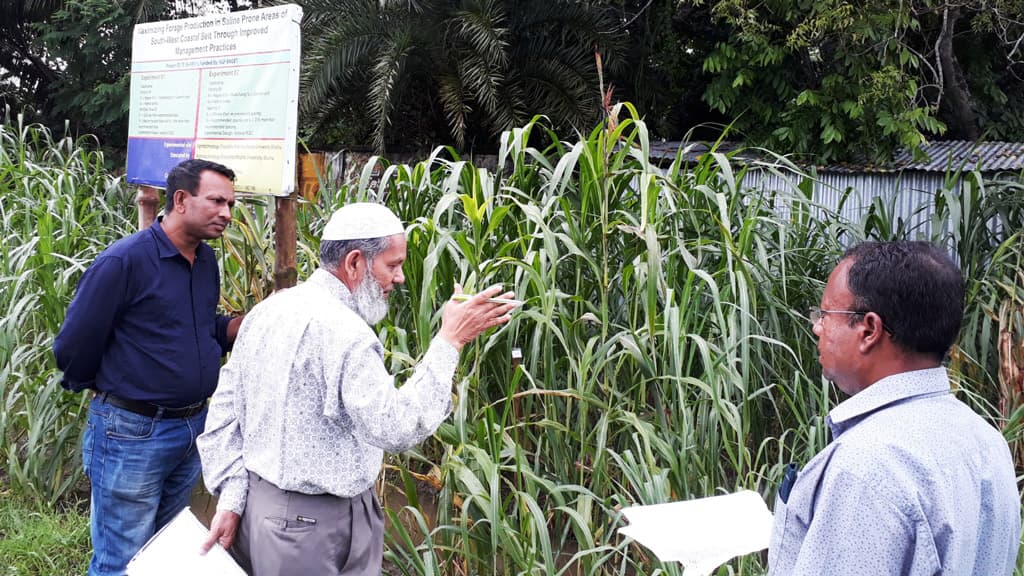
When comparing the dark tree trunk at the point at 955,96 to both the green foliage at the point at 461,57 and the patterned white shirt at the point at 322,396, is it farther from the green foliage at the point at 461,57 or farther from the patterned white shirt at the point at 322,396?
the patterned white shirt at the point at 322,396

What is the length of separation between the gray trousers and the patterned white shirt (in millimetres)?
39

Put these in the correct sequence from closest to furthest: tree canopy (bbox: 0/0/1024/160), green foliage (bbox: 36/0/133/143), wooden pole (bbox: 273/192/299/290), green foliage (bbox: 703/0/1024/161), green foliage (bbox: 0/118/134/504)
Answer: wooden pole (bbox: 273/192/299/290), green foliage (bbox: 0/118/134/504), green foliage (bbox: 703/0/1024/161), tree canopy (bbox: 0/0/1024/160), green foliage (bbox: 36/0/133/143)

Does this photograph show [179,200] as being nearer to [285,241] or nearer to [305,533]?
[285,241]

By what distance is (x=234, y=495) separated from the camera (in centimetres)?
212

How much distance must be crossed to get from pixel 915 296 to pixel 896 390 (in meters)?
0.13

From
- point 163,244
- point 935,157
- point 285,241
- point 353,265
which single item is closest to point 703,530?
point 353,265

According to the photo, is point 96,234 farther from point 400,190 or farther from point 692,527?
point 692,527

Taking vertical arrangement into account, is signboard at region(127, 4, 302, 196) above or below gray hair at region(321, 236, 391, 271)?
above

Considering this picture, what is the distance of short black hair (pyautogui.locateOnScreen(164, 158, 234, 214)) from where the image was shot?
275 cm

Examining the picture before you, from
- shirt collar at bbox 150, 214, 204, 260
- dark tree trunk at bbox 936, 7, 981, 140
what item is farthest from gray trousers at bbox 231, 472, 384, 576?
dark tree trunk at bbox 936, 7, 981, 140

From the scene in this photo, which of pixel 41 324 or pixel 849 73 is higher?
pixel 849 73

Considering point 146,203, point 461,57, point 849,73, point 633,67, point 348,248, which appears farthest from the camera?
point 633,67

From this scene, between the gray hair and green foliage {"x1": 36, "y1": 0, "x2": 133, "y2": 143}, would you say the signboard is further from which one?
green foliage {"x1": 36, "y1": 0, "x2": 133, "y2": 143}

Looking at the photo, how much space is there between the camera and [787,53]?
8.91 metres
